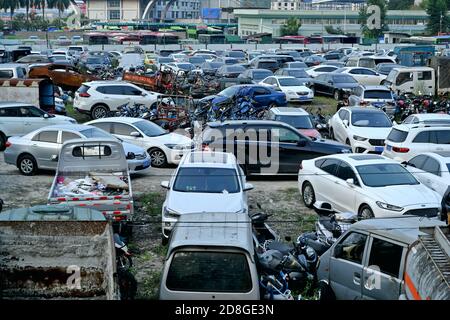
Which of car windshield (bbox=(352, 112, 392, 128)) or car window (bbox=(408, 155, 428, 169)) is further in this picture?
car windshield (bbox=(352, 112, 392, 128))

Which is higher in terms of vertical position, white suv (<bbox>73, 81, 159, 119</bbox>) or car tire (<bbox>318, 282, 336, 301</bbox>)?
white suv (<bbox>73, 81, 159, 119</bbox>)

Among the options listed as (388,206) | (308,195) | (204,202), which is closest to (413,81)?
(308,195)

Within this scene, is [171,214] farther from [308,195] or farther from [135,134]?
[135,134]

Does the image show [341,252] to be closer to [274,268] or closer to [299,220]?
[274,268]

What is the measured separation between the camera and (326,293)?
9945 millimetres

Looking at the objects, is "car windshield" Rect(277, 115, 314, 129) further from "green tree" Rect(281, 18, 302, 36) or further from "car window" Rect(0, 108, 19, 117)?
"green tree" Rect(281, 18, 302, 36)

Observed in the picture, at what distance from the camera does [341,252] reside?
33.1ft

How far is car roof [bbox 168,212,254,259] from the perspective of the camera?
8.74 metres

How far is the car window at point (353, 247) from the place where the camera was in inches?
380

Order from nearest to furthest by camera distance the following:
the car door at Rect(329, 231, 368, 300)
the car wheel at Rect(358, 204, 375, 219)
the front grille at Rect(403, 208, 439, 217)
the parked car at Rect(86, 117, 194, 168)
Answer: the car door at Rect(329, 231, 368, 300), the front grille at Rect(403, 208, 439, 217), the car wheel at Rect(358, 204, 375, 219), the parked car at Rect(86, 117, 194, 168)

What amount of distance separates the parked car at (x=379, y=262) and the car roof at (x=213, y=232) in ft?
4.39

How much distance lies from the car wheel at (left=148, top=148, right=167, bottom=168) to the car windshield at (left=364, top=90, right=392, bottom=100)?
35.4ft

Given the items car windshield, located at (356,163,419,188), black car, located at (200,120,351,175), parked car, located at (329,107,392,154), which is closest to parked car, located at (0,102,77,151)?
black car, located at (200,120,351,175)

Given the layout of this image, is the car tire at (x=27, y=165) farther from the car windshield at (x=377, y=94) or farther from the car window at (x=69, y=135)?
the car windshield at (x=377, y=94)
